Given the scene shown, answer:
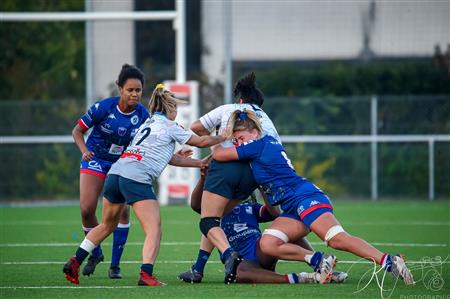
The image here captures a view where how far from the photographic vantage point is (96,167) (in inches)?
410

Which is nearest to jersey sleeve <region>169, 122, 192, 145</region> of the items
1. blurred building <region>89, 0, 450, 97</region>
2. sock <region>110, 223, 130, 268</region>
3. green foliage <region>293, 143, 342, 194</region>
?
sock <region>110, 223, 130, 268</region>

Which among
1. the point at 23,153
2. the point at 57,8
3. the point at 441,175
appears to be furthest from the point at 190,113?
the point at 57,8

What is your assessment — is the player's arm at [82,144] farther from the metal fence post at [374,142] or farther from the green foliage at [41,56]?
the green foliage at [41,56]

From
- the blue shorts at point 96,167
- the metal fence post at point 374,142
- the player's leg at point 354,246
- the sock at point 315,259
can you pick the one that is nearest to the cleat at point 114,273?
the blue shorts at point 96,167

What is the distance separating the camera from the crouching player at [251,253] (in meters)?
8.96

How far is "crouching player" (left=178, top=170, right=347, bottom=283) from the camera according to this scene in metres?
8.96

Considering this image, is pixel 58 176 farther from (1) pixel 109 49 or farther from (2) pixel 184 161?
(2) pixel 184 161

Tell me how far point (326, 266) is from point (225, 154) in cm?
139

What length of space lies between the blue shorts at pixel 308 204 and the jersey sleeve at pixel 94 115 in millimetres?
2366

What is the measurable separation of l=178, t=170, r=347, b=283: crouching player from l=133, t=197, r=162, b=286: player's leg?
0.53 m

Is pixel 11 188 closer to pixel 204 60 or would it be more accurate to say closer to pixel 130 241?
pixel 204 60

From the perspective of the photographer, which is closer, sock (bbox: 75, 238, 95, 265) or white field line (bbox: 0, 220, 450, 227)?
sock (bbox: 75, 238, 95, 265)

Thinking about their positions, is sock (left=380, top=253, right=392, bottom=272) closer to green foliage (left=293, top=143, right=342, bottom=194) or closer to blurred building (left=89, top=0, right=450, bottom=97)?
green foliage (left=293, top=143, right=342, bottom=194)

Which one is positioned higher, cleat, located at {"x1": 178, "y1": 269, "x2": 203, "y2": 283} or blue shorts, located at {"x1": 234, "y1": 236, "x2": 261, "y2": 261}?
blue shorts, located at {"x1": 234, "y1": 236, "x2": 261, "y2": 261}
